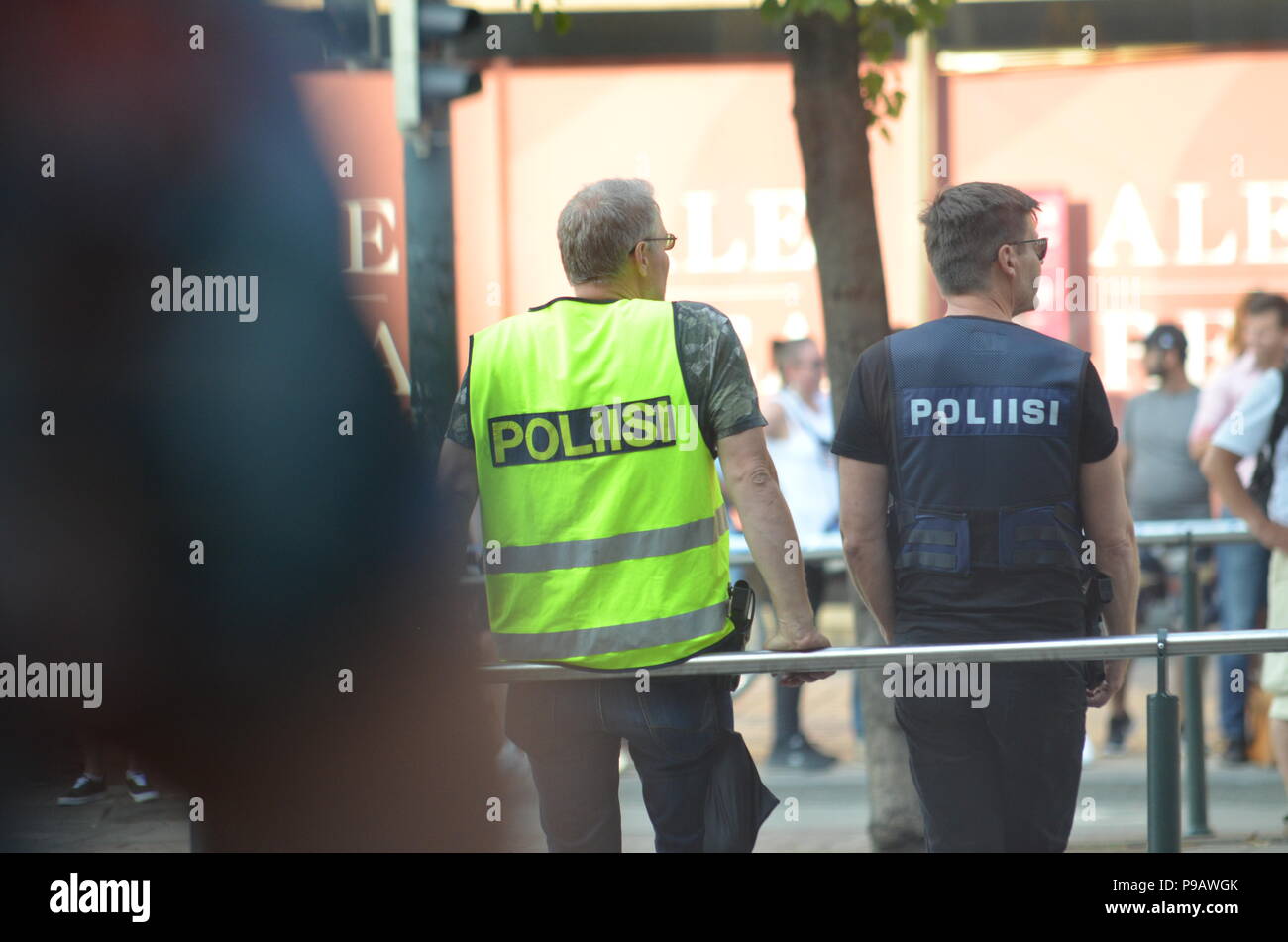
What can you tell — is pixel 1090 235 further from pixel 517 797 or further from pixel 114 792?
pixel 114 792

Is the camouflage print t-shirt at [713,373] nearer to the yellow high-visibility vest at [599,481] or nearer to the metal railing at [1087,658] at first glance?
the yellow high-visibility vest at [599,481]

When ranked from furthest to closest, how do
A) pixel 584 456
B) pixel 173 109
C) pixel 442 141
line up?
pixel 442 141 < pixel 173 109 < pixel 584 456

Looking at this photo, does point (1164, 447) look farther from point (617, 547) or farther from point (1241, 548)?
point (617, 547)

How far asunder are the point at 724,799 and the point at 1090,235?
7159 mm

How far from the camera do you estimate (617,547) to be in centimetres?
310

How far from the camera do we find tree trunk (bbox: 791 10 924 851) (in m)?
4.84

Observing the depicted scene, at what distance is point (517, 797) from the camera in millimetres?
4297

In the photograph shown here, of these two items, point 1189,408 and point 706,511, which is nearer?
point 706,511

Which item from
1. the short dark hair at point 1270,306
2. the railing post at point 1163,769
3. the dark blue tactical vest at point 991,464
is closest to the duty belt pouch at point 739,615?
the dark blue tactical vest at point 991,464

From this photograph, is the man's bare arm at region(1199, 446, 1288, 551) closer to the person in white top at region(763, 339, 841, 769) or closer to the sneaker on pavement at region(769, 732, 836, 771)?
the person in white top at region(763, 339, 841, 769)

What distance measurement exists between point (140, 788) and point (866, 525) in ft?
5.43

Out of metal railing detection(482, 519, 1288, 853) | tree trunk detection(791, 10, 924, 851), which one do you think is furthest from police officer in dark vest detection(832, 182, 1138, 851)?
tree trunk detection(791, 10, 924, 851)

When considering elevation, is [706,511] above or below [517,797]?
above
